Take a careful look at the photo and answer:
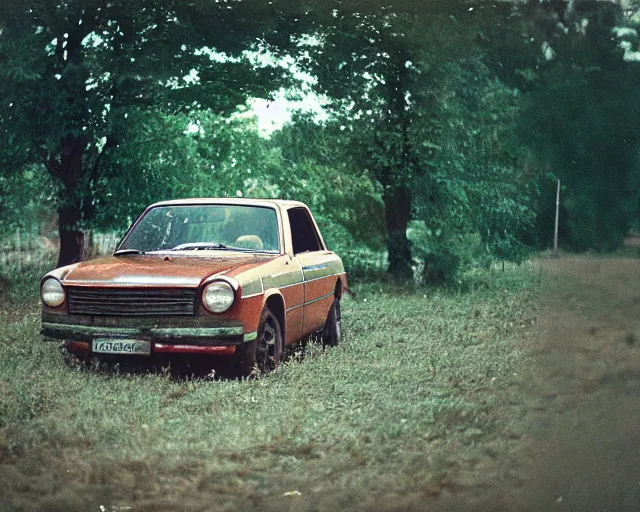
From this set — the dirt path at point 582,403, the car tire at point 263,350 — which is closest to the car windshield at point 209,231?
the car tire at point 263,350

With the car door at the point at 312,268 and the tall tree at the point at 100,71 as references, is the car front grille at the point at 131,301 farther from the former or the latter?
the tall tree at the point at 100,71

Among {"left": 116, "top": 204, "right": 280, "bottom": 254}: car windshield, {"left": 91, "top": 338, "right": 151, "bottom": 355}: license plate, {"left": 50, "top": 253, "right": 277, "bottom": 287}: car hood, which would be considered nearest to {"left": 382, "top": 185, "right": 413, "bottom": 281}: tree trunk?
{"left": 116, "top": 204, "right": 280, "bottom": 254}: car windshield

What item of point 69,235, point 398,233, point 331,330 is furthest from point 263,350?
point 398,233

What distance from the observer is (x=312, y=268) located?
8695mm

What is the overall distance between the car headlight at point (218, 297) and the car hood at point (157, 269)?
0.36 ft

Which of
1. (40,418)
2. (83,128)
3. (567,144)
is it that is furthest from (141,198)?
(567,144)

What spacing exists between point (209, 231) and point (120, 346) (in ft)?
5.18

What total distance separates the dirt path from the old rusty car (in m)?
2.95

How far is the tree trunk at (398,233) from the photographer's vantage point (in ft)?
57.1

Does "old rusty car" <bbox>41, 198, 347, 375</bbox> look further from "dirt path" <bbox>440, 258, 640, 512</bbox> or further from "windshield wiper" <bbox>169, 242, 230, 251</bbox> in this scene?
"dirt path" <bbox>440, 258, 640, 512</bbox>

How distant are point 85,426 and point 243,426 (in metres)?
Result: 1.02

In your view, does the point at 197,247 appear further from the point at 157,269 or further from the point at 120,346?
the point at 120,346

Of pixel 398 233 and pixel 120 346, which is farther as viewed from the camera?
pixel 398 233

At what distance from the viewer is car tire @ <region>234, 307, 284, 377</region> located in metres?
7.08
